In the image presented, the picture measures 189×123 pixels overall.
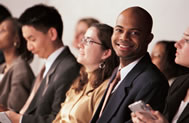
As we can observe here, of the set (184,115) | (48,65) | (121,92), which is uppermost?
(121,92)

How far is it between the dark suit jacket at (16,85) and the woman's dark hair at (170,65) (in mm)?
1387

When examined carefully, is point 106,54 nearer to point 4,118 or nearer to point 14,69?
point 4,118

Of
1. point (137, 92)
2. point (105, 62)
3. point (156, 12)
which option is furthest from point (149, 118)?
point (156, 12)

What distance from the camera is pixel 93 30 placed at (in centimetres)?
279

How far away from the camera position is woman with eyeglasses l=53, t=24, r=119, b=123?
268cm

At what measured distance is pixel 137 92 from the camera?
223cm

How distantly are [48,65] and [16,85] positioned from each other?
1.80 ft

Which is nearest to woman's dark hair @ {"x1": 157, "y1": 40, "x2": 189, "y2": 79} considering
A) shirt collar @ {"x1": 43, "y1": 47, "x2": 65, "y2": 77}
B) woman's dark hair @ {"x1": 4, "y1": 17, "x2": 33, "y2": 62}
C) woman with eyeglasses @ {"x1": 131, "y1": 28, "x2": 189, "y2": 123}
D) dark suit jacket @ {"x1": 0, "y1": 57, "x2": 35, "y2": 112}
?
woman with eyeglasses @ {"x1": 131, "y1": 28, "x2": 189, "y2": 123}

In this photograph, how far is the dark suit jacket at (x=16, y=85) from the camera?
3.78 metres

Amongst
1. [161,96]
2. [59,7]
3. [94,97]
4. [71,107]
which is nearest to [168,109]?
[161,96]

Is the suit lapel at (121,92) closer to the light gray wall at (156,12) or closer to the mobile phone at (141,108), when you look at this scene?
the mobile phone at (141,108)

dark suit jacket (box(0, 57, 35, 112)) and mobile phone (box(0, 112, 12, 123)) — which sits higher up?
mobile phone (box(0, 112, 12, 123))

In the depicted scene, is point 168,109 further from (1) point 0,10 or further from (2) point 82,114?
(1) point 0,10

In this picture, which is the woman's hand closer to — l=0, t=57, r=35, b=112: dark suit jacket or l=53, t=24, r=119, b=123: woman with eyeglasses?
l=53, t=24, r=119, b=123: woman with eyeglasses
